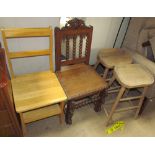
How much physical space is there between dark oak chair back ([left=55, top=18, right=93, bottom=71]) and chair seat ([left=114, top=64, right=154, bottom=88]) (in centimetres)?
39

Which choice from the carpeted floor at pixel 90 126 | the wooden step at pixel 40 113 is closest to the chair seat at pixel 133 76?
the carpeted floor at pixel 90 126

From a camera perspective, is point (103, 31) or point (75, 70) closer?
point (75, 70)

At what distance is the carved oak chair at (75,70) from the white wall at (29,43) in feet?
0.52

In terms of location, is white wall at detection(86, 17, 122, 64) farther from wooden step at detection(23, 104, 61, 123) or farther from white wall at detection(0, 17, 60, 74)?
wooden step at detection(23, 104, 61, 123)

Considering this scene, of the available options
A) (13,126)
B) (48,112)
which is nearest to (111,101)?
(48,112)

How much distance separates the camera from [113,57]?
5.90 feet

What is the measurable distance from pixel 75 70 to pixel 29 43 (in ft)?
1.68

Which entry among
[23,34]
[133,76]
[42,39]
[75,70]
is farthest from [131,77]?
[23,34]

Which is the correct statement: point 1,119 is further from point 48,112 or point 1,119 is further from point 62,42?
point 62,42

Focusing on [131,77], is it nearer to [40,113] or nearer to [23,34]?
[40,113]

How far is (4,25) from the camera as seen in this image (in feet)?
4.39

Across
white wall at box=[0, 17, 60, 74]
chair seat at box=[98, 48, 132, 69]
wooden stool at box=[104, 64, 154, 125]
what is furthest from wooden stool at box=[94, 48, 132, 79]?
white wall at box=[0, 17, 60, 74]

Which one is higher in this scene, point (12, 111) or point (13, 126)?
point (12, 111)

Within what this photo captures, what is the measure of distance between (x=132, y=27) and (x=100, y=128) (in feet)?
4.07
